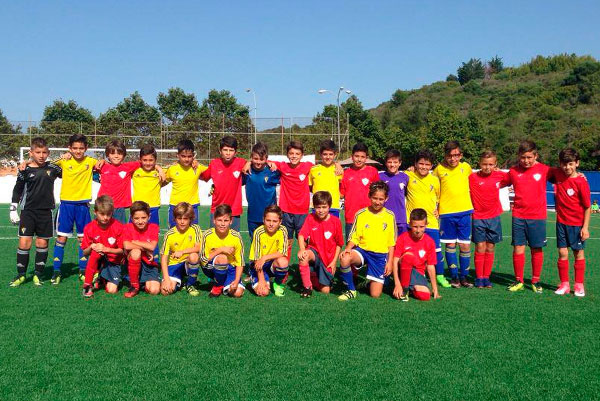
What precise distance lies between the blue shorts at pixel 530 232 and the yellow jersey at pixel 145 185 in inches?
175

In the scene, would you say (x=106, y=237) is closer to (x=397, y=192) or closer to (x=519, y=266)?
(x=397, y=192)

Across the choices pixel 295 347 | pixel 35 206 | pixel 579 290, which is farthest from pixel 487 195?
pixel 35 206

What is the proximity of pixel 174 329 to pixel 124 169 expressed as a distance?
3086 millimetres

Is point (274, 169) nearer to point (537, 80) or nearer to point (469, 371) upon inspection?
point (469, 371)

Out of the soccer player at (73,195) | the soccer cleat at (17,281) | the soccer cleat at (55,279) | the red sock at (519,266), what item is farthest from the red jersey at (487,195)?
the soccer cleat at (17,281)

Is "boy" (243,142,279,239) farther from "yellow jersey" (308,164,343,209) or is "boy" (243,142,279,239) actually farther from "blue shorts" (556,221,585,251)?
"blue shorts" (556,221,585,251)

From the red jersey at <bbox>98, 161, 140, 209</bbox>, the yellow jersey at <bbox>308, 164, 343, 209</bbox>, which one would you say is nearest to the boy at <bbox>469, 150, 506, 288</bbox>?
the yellow jersey at <bbox>308, 164, 343, 209</bbox>

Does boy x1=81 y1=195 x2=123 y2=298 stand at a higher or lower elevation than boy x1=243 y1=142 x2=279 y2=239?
lower

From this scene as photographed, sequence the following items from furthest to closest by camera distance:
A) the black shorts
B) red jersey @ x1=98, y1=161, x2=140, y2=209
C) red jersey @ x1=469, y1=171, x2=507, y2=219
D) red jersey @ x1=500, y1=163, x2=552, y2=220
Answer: red jersey @ x1=98, y1=161, x2=140, y2=209
red jersey @ x1=469, y1=171, x2=507, y2=219
the black shorts
red jersey @ x1=500, y1=163, x2=552, y2=220

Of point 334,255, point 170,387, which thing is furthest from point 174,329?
point 334,255

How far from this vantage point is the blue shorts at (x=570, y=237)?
6094 mm

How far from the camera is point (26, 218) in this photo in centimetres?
638

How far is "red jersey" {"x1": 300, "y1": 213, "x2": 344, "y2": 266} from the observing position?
6062mm

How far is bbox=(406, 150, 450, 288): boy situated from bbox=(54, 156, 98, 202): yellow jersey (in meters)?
4.06
